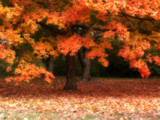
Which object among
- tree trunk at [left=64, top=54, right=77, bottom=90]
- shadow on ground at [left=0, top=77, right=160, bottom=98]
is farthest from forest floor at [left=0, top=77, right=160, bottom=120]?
tree trunk at [left=64, top=54, right=77, bottom=90]

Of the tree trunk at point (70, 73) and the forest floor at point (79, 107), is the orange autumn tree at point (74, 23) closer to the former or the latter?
the forest floor at point (79, 107)

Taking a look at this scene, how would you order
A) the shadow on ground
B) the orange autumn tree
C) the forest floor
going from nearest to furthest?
the forest floor < the orange autumn tree < the shadow on ground

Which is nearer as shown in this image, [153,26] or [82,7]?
[82,7]

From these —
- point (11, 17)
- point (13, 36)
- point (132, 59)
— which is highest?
point (11, 17)

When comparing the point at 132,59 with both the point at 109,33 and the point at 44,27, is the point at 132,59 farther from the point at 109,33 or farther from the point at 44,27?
the point at 44,27

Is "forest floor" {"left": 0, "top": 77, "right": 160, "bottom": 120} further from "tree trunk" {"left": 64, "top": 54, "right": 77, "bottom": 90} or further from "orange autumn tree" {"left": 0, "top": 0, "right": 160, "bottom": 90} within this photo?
"orange autumn tree" {"left": 0, "top": 0, "right": 160, "bottom": 90}

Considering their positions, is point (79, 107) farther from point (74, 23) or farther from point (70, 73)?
point (70, 73)

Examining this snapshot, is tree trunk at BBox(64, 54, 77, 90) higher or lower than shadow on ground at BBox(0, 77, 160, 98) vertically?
higher

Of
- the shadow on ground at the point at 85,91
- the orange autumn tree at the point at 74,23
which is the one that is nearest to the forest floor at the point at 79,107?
the shadow on ground at the point at 85,91

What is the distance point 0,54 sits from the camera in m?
12.7

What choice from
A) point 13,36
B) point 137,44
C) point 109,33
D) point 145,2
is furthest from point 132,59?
point 13,36

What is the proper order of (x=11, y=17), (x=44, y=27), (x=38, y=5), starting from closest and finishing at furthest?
(x=11, y=17) < (x=38, y=5) < (x=44, y=27)

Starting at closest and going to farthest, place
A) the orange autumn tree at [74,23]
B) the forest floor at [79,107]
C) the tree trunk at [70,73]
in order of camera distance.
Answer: the forest floor at [79,107]
the orange autumn tree at [74,23]
the tree trunk at [70,73]

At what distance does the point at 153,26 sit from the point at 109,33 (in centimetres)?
352
